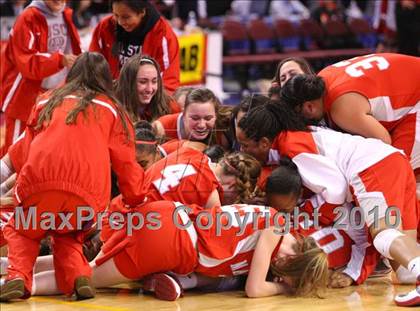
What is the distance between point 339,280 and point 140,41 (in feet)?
8.41

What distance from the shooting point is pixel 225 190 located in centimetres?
527

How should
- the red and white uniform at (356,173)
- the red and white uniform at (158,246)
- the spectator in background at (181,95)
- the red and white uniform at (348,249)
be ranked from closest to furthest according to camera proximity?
the red and white uniform at (158,246) < the red and white uniform at (356,173) < the red and white uniform at (348,249) < the spectator in background at (181,95)

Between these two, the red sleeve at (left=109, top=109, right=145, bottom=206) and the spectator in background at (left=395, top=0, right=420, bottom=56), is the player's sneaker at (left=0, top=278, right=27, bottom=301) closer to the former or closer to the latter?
the red sleeve at (left=109, top=109, right=145, bottom=206)

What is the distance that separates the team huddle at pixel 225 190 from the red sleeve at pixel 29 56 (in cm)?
147

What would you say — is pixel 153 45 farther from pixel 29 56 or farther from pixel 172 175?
pixel 172 175

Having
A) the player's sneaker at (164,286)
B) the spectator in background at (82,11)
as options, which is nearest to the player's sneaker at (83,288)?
the player's sneaker at (164,286)

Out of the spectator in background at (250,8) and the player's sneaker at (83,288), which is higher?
the player's sneaker at (83,288)

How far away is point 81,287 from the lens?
4645mm

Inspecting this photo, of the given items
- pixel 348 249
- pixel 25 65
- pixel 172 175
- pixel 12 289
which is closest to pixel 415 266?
pixel 348 249

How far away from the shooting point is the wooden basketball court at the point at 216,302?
4.50 meters

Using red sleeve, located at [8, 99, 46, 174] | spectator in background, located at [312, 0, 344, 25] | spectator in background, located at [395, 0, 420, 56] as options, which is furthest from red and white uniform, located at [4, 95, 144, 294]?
spectator in background, located at [312, 0, 344, 25]

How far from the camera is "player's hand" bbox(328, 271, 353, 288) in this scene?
16.9 feet

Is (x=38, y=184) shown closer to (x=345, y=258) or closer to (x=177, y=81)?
(x=345, y=258)

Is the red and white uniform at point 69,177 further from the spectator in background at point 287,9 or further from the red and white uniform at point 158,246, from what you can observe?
the spectator in background at point 287,9
